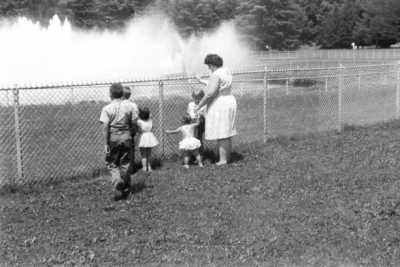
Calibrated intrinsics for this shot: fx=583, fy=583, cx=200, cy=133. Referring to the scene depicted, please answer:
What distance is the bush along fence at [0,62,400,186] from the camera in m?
10.1

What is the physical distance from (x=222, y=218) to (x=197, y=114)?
3187mm

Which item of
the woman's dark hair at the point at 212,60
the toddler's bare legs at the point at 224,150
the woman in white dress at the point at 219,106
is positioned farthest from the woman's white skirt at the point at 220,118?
the woman's dark hair at the point at 212,60

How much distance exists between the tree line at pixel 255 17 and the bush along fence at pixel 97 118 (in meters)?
44.9

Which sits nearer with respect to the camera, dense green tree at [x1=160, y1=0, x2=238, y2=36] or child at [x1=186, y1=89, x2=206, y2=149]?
child at [x1=186, y1=89, x2=206, y2=149]

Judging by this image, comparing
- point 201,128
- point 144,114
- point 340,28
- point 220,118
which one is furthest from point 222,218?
point 340,28

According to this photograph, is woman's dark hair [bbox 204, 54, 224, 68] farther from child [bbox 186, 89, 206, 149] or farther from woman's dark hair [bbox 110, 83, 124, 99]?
woman's dark hair [bbox 110, 83, 124, 99]

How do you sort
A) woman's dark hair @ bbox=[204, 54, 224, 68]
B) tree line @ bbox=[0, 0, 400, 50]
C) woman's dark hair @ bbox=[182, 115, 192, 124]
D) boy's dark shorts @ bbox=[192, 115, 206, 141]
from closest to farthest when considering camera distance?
woman's dark hair @ bbox=[204, 54, 224, 68], woman's dark hair @ bbox=[182, 115, 192, 124], boy's dark shorts @ bbox=[192, 115, 206, 141], tree line @ bbox=[0, 0, 400, 50]

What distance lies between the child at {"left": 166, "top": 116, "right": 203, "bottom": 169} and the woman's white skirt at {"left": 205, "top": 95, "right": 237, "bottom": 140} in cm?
27

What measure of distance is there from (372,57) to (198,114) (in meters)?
49.3

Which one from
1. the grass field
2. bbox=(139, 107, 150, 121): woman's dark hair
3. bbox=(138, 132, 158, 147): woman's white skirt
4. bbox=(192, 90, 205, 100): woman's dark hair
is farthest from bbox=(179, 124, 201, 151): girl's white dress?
bbox=(139, 107, 150, 121): woman's dark hair

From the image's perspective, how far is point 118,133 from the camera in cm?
784

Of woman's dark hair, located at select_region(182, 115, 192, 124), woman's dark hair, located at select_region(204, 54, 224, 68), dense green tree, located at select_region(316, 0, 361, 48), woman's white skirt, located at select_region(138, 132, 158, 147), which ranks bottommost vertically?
woman's white skirt, located at select_region(138, 132, 158, 147)

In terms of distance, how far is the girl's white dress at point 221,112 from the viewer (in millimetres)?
9695

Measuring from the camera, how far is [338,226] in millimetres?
6410
